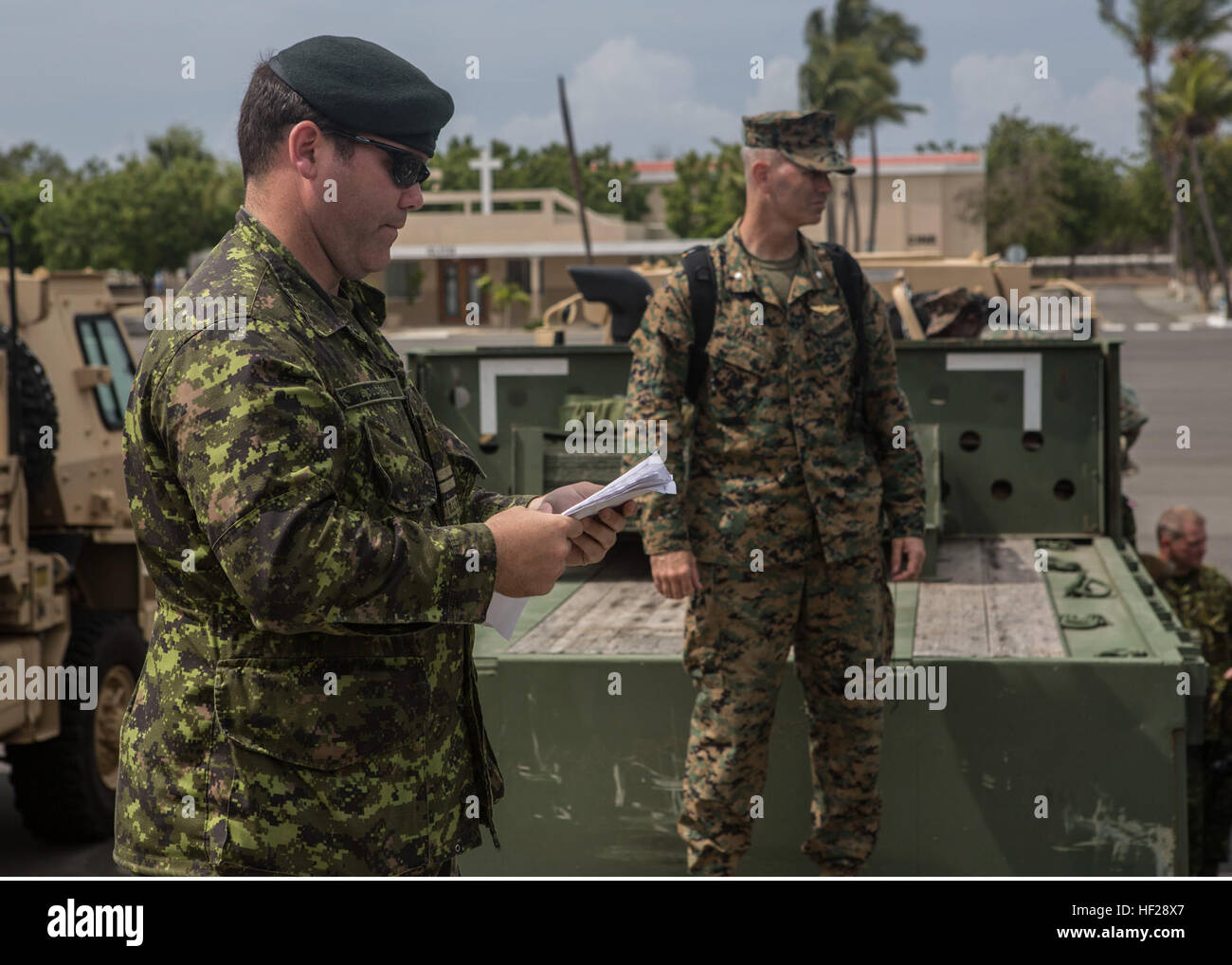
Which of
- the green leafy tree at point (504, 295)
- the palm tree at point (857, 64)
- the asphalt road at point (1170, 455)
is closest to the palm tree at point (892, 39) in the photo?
the palm tree at point (857, 64)

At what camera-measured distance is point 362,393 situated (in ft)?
7.20

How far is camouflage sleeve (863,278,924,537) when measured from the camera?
4082 mm

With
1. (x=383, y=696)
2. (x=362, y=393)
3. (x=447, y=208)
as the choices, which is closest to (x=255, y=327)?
(x=362, y=393)

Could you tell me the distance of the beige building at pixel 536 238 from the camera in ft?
179

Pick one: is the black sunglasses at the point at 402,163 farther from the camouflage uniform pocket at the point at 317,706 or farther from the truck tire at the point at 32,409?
the truck tire at the point at 32,409

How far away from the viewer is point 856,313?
13.4 ft

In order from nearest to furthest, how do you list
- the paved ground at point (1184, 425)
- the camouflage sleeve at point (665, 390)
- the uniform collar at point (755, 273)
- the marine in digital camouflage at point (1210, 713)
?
the camouflage sleeve at point (665, 390) < the uniform collar at point (755, 273) < the marine in digital camouflage at point (1210, 713) < the paved ground at point (1184, 425)

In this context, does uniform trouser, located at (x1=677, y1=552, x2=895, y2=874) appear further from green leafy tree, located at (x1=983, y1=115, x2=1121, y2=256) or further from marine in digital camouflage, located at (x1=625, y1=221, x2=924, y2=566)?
green leafy tree, located at (x1=983, y1=115, x2=1121, y2=256)

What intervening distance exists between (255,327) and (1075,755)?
2.76 meters

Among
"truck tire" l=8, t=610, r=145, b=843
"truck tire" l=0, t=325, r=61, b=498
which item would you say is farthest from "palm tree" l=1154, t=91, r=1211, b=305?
"truck tire" l=0, t=325, r=61, b=498

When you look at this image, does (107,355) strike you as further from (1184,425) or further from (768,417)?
(1184,425)

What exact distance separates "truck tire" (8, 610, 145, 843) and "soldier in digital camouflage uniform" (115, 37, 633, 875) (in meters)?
4.43

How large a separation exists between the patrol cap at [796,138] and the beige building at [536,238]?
44484 mm

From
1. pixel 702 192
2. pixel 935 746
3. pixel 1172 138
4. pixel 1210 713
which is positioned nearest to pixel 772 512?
pixel 935 746
